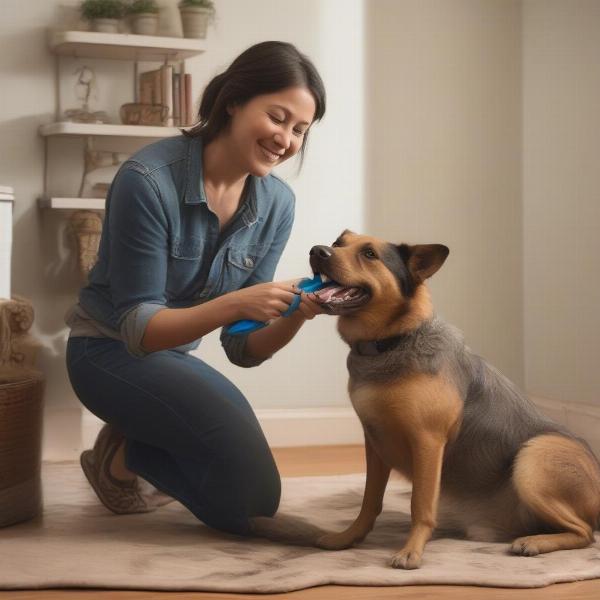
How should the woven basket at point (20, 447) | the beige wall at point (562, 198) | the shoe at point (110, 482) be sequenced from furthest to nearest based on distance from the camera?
the beige wall at point (562, 198)
the shoe at point (110, 482)
the woven basket at point (20, 447)

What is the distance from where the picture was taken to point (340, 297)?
83.1 inches

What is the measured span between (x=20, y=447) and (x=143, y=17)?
5.52 feet

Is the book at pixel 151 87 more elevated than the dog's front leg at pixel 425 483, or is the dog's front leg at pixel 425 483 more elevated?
the book at pixel 151 87

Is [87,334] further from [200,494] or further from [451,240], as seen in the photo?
[451,240]


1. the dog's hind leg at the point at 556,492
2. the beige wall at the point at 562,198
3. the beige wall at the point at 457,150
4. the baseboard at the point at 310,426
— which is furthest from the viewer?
the beige wall at the point at 457,150

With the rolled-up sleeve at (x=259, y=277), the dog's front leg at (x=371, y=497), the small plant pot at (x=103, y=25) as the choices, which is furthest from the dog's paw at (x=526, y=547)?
the small plant pot at (x=103, y=25)

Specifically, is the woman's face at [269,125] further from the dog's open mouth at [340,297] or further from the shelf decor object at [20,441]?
the shelf decor object at [20,441]

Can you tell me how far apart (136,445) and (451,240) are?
1.91 meters

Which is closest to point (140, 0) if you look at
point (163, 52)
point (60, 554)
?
point (163, 52)

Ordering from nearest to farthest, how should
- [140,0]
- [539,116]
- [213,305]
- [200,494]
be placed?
[213,305]
[200,494]
[140,0]
[539,116]

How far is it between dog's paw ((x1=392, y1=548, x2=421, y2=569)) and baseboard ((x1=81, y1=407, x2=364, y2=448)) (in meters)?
1.74

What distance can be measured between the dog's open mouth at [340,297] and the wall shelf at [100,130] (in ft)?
5.09

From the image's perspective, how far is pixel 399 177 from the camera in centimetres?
395

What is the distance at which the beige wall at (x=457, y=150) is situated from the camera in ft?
12.9
